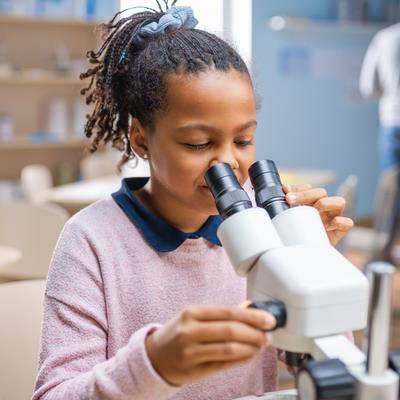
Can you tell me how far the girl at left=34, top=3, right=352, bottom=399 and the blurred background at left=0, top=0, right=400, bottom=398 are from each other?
7.15ft

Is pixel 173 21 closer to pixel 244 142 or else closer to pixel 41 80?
pixel 244 142

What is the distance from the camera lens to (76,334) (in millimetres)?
916

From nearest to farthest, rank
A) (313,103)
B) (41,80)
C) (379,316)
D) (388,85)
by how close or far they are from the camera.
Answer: (379,316) → (388,85) → (41,80) → (313,103)

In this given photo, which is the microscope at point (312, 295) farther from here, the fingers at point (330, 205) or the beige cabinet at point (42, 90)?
the beige cabinet at point (42, 90)

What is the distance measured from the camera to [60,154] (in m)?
4.89

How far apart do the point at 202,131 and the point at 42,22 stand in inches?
155

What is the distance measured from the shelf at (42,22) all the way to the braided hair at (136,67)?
332 cm

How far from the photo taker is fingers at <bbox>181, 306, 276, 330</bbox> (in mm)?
611

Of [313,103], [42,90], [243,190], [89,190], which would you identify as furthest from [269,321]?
[313,103]

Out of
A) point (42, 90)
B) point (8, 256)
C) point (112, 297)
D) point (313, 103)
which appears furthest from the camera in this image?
point (313, 103)

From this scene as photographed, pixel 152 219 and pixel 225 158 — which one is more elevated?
pixel 225 158

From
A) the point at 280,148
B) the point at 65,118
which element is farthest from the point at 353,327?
the point at 280,148

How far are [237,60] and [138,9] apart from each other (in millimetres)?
261

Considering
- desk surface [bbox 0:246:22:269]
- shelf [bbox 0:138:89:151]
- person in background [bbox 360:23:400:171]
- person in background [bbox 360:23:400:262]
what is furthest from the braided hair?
shelf [bbox 0:138:89:151]
